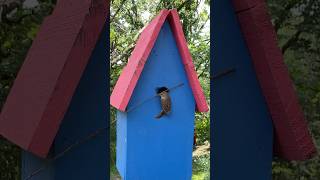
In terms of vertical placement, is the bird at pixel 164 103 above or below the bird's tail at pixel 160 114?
above

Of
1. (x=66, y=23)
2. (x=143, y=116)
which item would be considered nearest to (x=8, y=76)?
(x=66, y=23)

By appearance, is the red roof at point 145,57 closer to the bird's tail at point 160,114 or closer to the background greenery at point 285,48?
the bird's tail at point 160,114

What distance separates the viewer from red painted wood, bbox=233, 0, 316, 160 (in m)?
1.69

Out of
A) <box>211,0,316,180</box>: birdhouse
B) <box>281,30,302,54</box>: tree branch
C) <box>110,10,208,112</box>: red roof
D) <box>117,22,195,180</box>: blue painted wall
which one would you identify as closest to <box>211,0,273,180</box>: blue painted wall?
<box>211,0,316,180</box>: birdhouse

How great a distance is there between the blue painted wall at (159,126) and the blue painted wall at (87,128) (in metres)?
2.88

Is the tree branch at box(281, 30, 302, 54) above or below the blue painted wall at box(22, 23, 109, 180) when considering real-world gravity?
above

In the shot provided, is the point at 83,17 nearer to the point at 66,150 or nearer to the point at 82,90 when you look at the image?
the point at 82,90

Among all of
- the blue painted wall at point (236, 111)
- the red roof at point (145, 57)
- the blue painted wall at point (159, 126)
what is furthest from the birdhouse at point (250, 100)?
the blue painted wall at point (159, 126)

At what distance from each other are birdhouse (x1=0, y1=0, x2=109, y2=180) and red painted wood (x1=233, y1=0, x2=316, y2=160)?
0.59 metres

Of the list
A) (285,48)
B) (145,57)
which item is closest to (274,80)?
(285,48)

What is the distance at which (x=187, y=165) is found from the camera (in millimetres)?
5184

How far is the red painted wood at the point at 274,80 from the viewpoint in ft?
5.56

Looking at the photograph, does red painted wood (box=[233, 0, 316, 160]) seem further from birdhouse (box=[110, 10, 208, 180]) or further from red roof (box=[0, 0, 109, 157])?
birdhouse (box=[110, 10, 208, 180])

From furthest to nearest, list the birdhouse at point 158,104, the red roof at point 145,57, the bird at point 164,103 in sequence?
the bird at point 164,103, the birdhouse at point 158,104, the red roof at point 145,57
